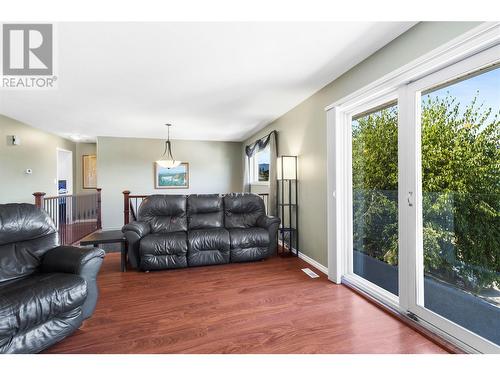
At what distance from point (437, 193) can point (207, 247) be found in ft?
8.54

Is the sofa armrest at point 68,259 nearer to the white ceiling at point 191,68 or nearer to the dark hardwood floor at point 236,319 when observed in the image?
the dark hardwood floor at point 236,319

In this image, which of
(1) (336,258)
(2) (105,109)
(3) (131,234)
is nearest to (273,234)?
(1) (336,258)

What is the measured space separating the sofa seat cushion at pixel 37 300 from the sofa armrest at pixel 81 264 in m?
0.07

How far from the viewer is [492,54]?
1417 millimetres

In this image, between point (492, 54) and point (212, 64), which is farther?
point (212, 64)

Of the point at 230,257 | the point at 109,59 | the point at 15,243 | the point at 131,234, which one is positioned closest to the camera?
the point at 15,243

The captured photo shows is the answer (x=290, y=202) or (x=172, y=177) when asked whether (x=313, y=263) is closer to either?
(x=290, y=202)

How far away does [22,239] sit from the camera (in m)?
2.03

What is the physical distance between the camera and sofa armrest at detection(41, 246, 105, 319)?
5.97 ft

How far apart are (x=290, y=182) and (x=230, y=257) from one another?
1.48 m

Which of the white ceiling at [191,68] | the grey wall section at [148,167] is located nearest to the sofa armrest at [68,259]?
the white ceiling at [191,68]

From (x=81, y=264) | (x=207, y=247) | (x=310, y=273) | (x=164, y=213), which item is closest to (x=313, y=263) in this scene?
(x=310, y=273)

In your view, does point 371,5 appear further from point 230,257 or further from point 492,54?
point 230,257
